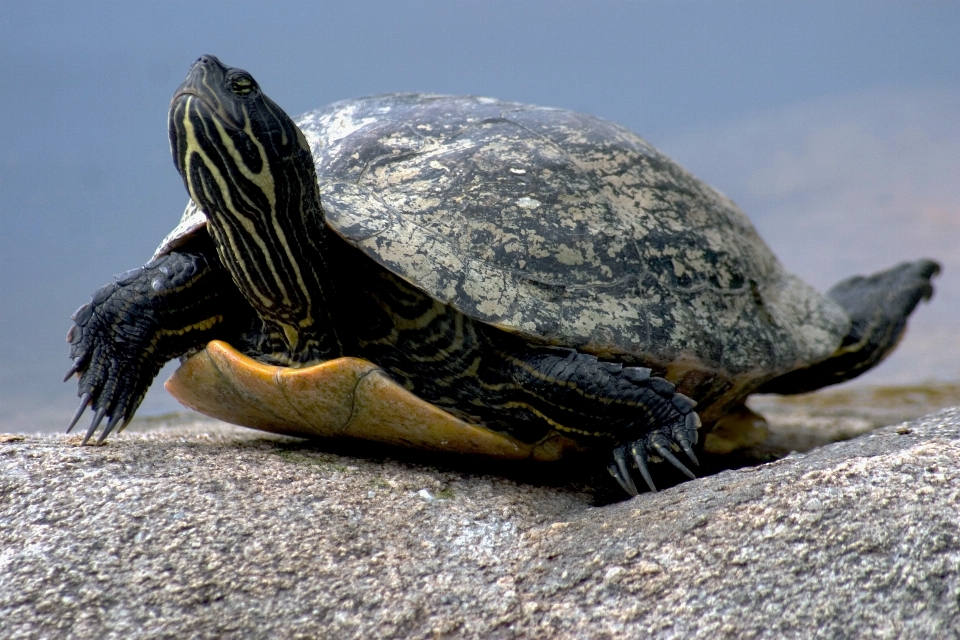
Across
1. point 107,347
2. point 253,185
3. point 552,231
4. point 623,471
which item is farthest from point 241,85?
point 623,471

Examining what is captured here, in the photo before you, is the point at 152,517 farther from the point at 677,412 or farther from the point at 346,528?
the point at 677,412

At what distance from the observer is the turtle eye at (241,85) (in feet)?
7.24

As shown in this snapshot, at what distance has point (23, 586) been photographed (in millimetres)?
1610

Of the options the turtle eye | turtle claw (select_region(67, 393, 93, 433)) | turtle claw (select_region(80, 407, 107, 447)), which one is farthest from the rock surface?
the turtle eye

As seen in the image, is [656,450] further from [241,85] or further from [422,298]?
[241,85]

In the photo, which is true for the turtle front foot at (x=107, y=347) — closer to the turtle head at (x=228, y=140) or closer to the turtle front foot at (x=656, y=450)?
the turtle head at (x=228, y=140)

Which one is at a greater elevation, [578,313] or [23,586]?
[578,313]

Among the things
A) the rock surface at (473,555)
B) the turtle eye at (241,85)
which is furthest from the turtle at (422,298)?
the rock surface at (473,555)

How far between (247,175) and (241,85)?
0.26 m

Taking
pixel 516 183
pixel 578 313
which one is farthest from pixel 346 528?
pixel 516 183

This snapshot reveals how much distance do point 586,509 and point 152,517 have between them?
3.95 ft

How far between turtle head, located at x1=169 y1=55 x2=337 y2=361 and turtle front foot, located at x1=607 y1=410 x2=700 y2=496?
1111 mm

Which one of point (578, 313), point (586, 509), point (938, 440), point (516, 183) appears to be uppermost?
point (516, 183)

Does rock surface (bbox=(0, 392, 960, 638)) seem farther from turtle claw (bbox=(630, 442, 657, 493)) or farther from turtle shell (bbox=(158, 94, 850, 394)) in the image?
turtle shell (bbox=(158, 94, 850, 394))
